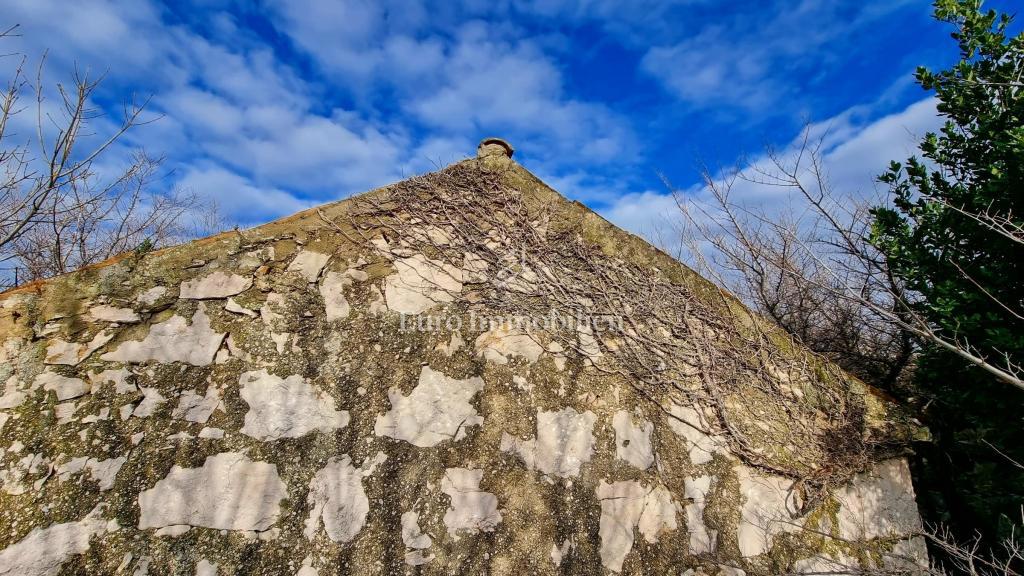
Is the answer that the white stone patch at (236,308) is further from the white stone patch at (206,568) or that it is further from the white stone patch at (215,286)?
the white stone patch at (206,568)

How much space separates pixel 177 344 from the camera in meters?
2.55

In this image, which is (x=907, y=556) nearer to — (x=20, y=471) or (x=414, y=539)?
(x=414, y=539)

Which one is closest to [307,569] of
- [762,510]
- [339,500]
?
[339,500]

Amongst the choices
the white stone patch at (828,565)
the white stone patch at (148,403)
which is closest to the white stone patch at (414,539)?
the white stone patch at (148,403)

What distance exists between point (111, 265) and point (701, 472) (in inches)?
148

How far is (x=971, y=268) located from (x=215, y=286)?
4.93m

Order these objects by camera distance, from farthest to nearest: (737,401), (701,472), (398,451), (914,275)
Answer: (914,275) < (737,401) < (701,472) < (398,451)

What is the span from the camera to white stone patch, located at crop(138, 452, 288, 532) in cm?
218

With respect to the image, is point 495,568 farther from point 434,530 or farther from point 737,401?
point 737,401

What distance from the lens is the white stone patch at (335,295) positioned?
2.88 metres

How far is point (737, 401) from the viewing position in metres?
3.08

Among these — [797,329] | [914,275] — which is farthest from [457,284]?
[797,329]

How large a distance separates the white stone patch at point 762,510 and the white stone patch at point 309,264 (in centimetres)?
303

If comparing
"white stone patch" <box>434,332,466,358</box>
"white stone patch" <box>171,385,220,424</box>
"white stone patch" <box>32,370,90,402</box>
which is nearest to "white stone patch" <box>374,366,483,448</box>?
"white stone patch" <box>434,332,466,358</box>
